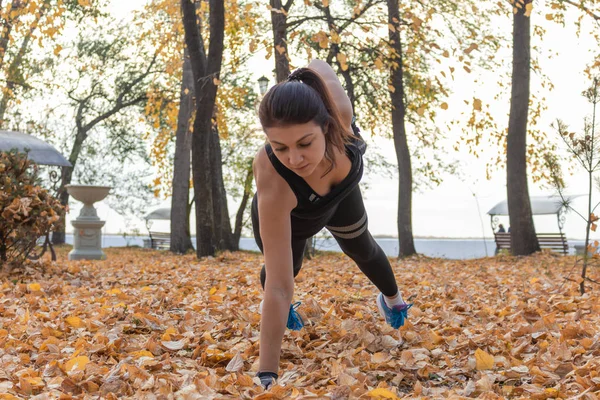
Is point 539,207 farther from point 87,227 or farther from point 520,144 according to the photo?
point 87,227

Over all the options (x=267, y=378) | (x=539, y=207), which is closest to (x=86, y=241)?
(x=267, y=378)

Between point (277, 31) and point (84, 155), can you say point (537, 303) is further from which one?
point (84, 155)

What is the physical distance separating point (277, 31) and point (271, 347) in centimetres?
739

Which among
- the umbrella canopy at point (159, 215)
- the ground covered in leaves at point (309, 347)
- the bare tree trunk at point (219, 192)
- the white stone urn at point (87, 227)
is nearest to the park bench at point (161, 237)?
the umbrella canopy at point (159, 215)

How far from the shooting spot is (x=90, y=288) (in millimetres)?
6066

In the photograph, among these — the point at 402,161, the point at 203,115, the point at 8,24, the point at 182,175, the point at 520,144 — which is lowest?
the point at 182,175

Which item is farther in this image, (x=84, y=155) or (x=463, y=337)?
(x=84, y=155)

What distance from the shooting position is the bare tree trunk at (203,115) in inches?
376

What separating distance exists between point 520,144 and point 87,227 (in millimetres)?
7950

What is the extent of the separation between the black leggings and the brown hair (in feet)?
1.50

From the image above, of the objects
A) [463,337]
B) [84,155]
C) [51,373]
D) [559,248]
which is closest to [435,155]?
[559,248]

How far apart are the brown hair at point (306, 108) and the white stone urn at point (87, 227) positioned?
9.55 metres

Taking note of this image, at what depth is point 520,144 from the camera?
36.7 ft

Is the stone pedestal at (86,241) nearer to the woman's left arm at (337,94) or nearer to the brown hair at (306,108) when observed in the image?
the woman's left arm at (337,94)
